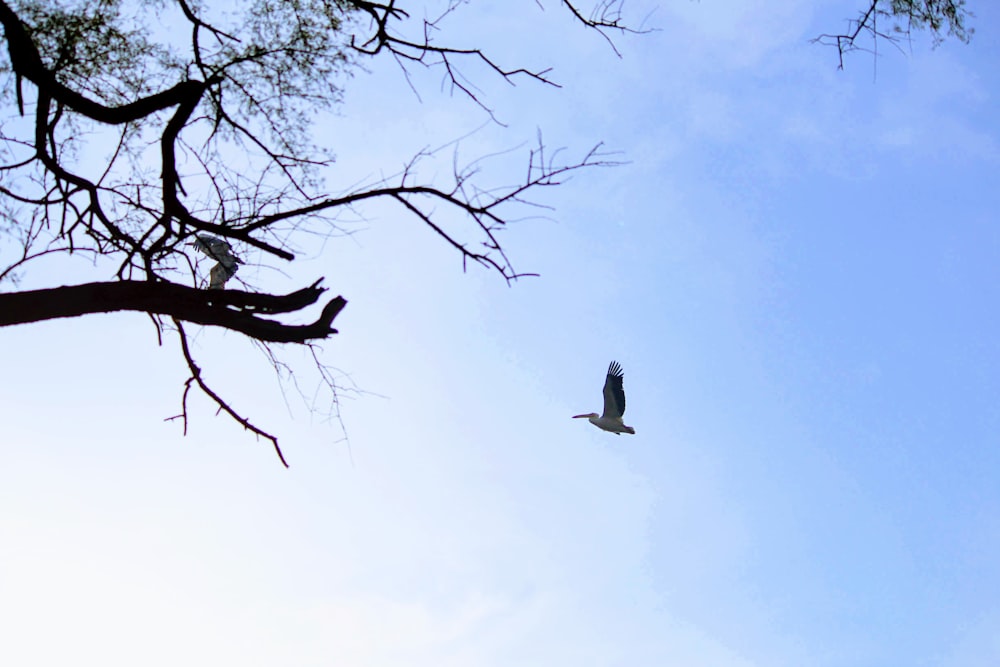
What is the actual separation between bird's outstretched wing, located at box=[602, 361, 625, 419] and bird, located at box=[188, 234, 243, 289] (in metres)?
5.86

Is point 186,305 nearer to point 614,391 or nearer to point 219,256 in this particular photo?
point 219,256

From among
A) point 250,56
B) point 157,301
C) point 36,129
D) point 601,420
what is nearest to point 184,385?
point 157,301

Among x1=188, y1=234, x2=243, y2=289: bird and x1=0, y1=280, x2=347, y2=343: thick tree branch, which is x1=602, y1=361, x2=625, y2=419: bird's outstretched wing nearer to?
x1=188, y1=234, x2=243, y2=289: bird

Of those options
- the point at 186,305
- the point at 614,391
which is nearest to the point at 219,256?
the point at 186,305

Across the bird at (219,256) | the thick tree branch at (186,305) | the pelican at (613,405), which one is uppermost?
the pelican at (613,405)

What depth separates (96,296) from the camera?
3004mm

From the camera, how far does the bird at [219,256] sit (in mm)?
3773

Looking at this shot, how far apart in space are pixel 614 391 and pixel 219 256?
6.54 meters

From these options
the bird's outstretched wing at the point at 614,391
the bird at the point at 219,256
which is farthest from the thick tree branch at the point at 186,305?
the bird's outstretched wing at the point at 614,391

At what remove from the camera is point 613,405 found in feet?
33.9

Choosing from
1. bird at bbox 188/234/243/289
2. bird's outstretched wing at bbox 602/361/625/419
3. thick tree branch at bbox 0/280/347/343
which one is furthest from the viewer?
bird's outstretched wing at bbox 602/361/625/419

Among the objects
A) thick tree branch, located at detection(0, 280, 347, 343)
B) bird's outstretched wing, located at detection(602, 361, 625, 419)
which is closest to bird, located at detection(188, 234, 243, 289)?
thick tree branch, located at detection(0, 280, 347, 343)

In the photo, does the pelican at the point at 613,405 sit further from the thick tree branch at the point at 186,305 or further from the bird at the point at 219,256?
the thick tree branch at the point at 186,305

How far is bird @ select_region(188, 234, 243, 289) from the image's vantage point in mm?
3773
